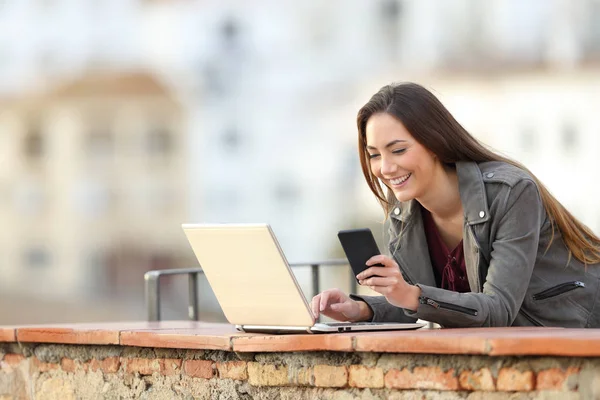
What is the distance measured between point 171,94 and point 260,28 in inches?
145

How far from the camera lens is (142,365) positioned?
5.13m

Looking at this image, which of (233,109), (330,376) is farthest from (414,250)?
(233,109)

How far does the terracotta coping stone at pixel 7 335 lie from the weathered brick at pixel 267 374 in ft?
4.48

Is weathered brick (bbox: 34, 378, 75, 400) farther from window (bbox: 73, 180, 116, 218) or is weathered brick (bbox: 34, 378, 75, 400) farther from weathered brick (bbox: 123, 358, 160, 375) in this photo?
window (bbox: 73, 180, 116, 218)

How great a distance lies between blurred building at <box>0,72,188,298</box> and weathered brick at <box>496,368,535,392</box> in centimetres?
4182

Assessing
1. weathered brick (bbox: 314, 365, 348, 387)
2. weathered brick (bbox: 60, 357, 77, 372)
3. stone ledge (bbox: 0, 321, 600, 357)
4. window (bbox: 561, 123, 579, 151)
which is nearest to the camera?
stone ledge (bbox: 0, 321, 600, 357)

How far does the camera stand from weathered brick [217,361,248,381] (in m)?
4.73

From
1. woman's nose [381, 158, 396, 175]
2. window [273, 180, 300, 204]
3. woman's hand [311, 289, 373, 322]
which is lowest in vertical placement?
woman's hand [311, 289, 373, 322]

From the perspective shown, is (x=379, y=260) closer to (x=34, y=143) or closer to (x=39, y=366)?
(x=39, y=366)

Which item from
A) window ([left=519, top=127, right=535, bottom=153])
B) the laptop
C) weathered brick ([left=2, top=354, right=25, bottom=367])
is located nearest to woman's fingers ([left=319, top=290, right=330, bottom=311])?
the laptop

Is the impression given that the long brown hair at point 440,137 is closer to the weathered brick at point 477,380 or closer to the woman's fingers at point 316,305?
the woman's fingers at point 316,305

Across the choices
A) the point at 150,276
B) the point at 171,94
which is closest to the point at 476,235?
A: the point at 150,276

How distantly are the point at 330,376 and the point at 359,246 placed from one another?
424 millimetres

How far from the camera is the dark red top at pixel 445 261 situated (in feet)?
17.0
